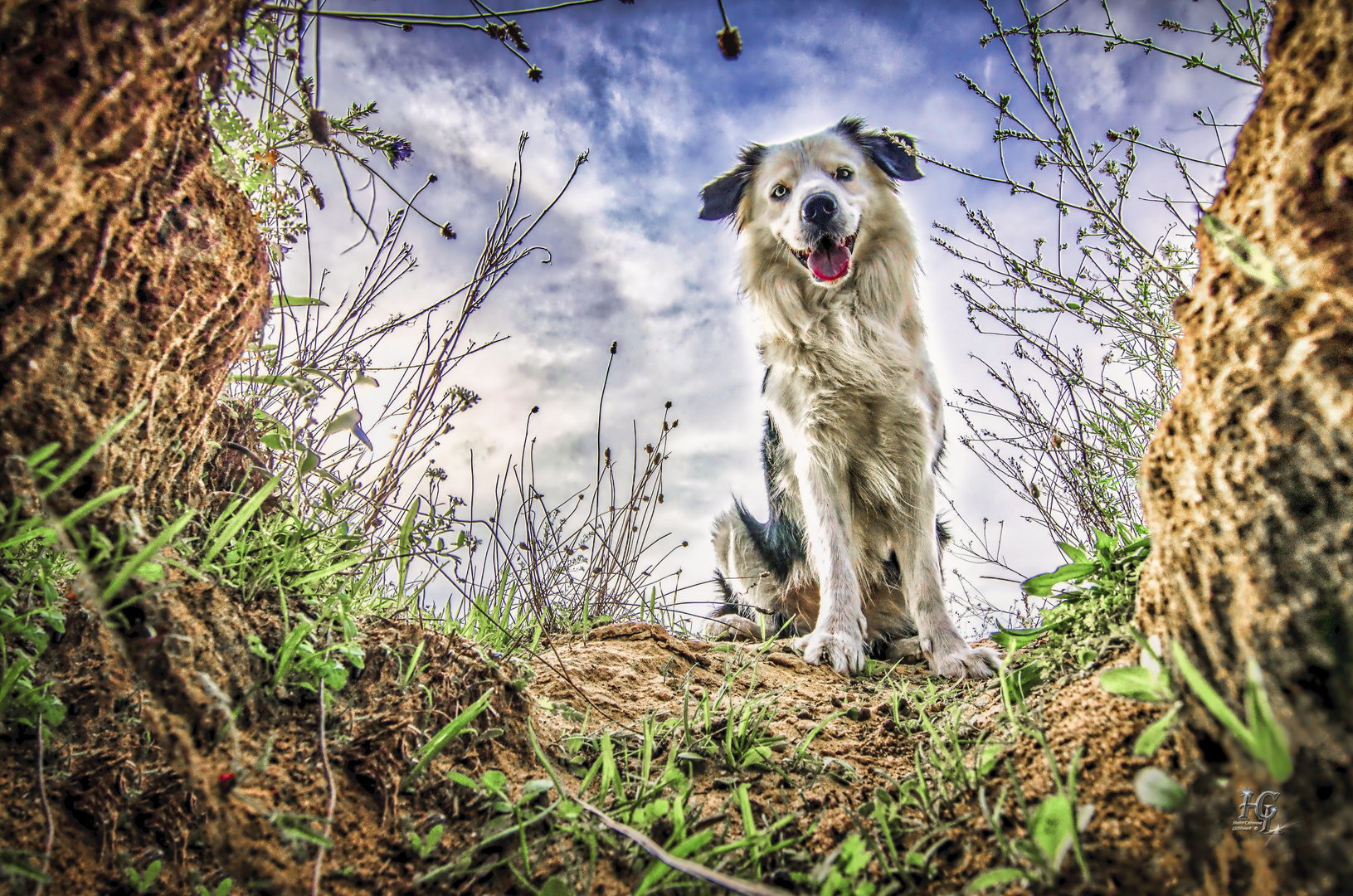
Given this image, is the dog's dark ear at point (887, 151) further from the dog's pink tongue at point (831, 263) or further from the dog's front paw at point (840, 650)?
the dog's front paw at point (840, 650)

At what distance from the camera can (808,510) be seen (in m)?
3.44

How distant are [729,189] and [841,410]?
1.91m

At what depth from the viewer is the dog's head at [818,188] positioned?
3.75 m

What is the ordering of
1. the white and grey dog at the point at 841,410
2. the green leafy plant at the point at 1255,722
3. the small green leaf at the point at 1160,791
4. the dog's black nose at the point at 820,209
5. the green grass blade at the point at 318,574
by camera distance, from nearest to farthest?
the green leafy plant at the point at 1255,722 < the small green leaf at the point at 1160,791 < the green grass blade at the point at 318,574 < the white and grey dog at the point at 841,410 < the dog's black nose at the point at 820,209

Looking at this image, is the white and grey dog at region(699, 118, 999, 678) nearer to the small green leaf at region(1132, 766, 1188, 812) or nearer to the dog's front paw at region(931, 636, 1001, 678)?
the dog's front paw at region(931, 636, 1001, 678)

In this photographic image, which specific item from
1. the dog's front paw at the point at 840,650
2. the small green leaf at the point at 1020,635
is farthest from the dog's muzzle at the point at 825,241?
the small green leaf at the point at 1020,635

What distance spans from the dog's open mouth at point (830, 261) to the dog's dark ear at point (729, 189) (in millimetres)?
891

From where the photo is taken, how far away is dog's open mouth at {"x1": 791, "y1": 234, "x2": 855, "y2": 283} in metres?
3.74

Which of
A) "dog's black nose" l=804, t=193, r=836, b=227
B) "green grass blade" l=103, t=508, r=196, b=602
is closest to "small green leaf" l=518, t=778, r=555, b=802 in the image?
"green grass blade" l=103, t=508, r=196, b=602

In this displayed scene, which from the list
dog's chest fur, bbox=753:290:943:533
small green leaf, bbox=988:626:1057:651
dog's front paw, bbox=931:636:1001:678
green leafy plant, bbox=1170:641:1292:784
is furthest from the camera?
dog's chest fur, bbox=753:290:943:533

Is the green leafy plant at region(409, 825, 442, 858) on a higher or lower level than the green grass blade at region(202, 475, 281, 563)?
lower

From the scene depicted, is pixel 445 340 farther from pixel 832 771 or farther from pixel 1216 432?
pixel 1216 432

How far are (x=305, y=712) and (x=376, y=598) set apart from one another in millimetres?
686

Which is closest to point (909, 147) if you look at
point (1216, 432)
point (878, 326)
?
point (878, 326)
